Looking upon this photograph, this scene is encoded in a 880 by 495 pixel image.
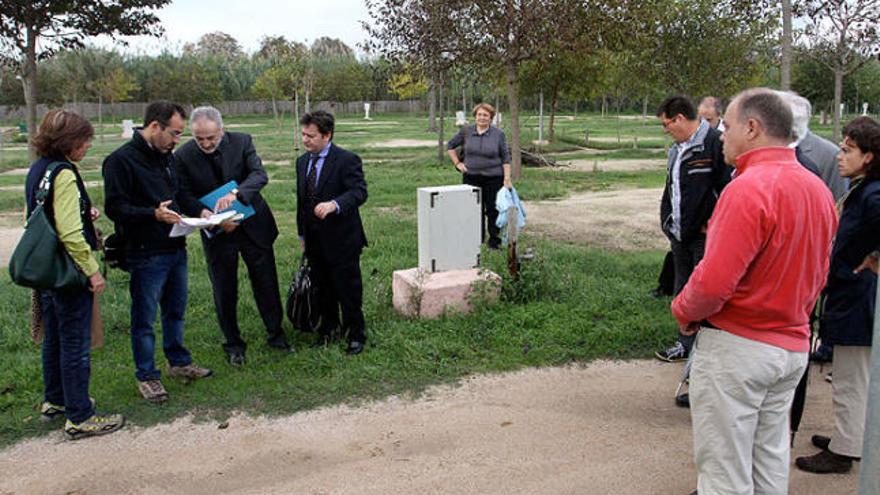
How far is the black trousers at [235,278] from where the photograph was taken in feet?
17.1

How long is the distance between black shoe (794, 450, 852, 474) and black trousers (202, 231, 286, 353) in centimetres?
361

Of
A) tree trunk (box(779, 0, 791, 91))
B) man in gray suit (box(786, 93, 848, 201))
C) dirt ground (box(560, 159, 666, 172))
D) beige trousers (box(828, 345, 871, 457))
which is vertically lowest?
beige trousers (box(828, 345, 871, 457))

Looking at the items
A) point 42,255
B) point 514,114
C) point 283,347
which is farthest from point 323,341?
point 514,114

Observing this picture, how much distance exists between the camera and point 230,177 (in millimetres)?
5141

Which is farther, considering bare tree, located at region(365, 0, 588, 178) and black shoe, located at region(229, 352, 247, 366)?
bare tree, located at region(365, 0, 588, 178)

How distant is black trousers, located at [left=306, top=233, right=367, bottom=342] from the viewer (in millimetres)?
5395

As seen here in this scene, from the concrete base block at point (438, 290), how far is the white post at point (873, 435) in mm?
3923

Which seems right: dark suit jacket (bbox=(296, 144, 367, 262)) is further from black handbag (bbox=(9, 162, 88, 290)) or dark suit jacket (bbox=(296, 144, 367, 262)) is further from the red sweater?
the red sweater

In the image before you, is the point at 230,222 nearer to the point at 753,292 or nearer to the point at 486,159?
the point at 753,292

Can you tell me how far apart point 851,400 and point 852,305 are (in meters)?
0.49

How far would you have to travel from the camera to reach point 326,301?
5.64m

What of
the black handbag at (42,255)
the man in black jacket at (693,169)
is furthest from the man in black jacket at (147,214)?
the man in black jacket at (693,169)

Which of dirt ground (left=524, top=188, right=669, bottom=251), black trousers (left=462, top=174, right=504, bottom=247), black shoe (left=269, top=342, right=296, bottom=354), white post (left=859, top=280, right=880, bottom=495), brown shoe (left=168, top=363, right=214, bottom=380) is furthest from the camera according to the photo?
dirt ground (left=524, top=188, right=669, bottom=251)

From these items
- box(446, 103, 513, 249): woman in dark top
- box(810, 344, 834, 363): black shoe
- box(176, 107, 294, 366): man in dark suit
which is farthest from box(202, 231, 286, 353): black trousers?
box(810, 344, 834, 363): black shoe
